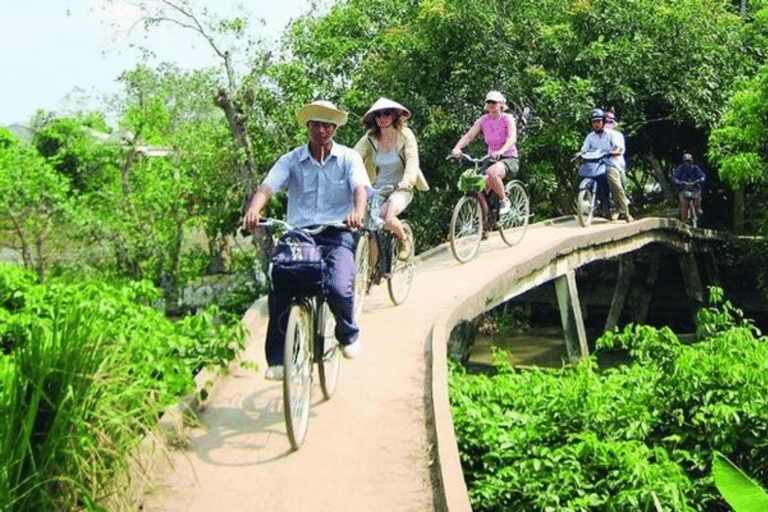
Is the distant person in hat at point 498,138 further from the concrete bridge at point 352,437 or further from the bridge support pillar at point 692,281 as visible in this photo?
the bridge support pillar at point 692,281

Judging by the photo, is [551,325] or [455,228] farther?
[551,325]

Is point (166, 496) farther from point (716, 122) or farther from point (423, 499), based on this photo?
point (716, 122)

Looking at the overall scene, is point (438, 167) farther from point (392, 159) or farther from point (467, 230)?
point (392, 159)

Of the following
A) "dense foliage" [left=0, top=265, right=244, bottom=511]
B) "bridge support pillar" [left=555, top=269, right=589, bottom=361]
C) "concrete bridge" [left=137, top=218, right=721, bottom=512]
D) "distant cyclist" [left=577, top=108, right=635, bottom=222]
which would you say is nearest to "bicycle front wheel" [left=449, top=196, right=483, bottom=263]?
"concrete bridge" [left=137, top=218, right=721, bottom=512]

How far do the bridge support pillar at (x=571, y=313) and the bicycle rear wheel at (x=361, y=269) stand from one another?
5602 mm

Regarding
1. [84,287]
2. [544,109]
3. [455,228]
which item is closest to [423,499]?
[84,287]

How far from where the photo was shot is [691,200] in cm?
1727

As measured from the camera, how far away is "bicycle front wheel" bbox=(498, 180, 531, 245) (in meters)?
11.1

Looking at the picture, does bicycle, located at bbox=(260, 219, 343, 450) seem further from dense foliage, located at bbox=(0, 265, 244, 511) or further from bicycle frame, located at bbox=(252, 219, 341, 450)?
dense foliage, located at bbox=(0, 265, 244, 511)

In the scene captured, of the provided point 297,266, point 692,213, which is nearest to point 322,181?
point 297,266

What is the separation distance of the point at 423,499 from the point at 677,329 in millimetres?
16671

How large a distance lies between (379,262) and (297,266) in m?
2.86

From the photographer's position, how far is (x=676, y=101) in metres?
16.3

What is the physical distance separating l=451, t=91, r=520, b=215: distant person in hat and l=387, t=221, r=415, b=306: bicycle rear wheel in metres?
1.99
